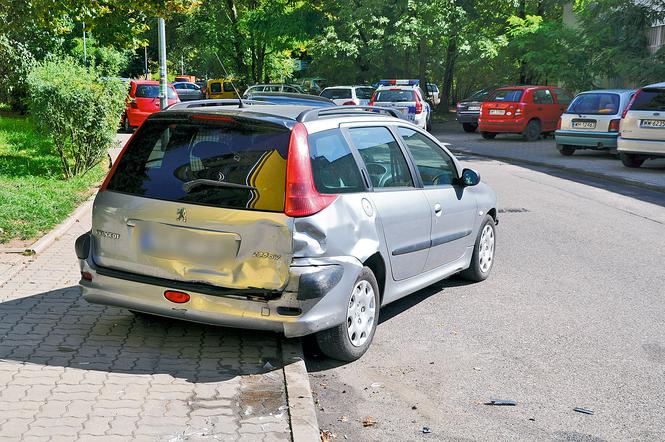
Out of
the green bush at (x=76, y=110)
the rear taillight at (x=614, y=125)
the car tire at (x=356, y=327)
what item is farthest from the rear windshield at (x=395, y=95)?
the car tire at (x=356, y=327)

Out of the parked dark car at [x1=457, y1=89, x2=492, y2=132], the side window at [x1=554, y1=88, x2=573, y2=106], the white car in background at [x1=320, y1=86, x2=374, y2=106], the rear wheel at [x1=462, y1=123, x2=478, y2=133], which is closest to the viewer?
the side window at [x1=554, y1=88, x2=573, y2=106]

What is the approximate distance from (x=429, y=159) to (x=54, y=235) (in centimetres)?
448

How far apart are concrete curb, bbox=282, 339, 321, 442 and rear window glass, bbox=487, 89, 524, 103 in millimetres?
22630

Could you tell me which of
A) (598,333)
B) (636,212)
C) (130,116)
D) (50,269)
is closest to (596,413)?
(598,333)

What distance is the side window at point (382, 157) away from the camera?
19.8ft

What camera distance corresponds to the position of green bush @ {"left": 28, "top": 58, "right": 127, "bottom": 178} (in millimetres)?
13469

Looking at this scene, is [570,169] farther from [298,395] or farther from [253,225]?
[298,395]

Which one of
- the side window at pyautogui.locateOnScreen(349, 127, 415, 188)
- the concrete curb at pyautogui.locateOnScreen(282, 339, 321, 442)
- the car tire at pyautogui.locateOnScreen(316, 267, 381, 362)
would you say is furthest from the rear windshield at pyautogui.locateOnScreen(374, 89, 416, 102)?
the concrete curb at pyautogui.locateOnScreen(282, 339, 321, 442)

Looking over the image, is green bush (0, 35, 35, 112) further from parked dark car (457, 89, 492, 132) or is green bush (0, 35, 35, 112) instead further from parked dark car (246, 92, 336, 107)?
parked dark car (246, 92, 336, 107)

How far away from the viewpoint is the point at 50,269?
25.6ft

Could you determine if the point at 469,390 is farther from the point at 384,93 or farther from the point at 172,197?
the point at 384,93

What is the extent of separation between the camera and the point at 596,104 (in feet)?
69.9

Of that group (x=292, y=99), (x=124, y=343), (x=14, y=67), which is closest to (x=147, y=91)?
(x=14, y=67)

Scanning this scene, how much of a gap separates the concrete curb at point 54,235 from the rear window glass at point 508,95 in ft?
60.3
